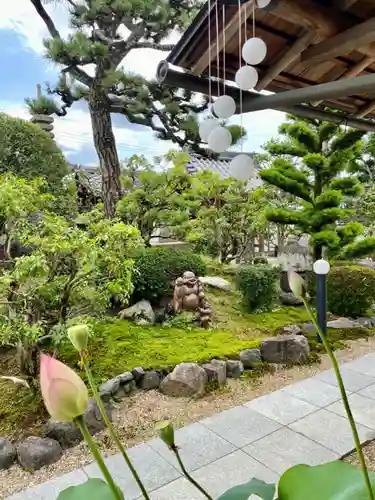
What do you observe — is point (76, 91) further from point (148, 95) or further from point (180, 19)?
point (180, 19)

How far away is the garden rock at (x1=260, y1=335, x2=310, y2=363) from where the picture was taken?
3.91m

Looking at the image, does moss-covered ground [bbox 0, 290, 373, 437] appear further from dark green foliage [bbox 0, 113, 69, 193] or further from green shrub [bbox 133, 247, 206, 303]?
dark green foliage [bbox 0, 113, 69, 193]

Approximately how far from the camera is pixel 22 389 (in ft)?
9.96

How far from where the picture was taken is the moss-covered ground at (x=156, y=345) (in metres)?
2.82

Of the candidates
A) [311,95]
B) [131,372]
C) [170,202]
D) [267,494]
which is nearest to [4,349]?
[131,372]

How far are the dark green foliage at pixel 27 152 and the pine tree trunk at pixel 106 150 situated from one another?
2.66 ft

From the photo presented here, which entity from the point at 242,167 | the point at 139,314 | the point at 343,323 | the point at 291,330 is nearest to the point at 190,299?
the point at 139,314

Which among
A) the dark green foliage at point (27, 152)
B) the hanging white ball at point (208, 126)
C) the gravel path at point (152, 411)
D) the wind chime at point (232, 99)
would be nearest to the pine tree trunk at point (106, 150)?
the dark green foliage at point (27, 152)

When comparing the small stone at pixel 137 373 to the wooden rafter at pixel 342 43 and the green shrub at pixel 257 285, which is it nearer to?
the green shrub at pixel 257 285

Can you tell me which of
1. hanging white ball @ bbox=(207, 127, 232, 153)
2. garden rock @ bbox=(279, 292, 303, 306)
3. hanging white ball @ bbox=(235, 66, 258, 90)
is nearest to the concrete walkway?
hanging white ball @ bbox=(207, 127, 232, 153)

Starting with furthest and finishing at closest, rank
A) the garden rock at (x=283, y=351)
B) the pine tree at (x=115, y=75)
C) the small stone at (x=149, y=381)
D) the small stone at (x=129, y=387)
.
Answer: the pine tree at (x=115, y=75) < the garden rock at (x=283, y=351) < the small stone at (x=149, y=381) < the small stone at (x=129, y=387)

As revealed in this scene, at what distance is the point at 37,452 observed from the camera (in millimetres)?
2346

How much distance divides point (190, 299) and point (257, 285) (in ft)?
3.86

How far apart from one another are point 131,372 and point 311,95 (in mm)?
2522
